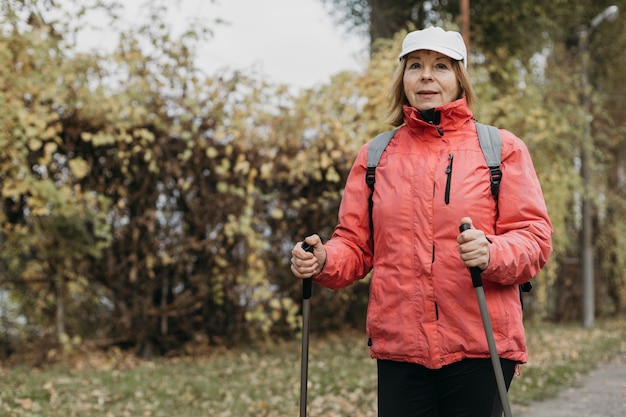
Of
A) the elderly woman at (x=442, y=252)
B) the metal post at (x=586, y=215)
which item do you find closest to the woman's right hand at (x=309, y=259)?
the elderly woman at (x=442, y=252)

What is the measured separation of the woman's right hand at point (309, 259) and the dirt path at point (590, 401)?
3.86 metres

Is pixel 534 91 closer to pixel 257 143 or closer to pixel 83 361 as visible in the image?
pixel 257 143

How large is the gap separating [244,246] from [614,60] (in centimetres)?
1042

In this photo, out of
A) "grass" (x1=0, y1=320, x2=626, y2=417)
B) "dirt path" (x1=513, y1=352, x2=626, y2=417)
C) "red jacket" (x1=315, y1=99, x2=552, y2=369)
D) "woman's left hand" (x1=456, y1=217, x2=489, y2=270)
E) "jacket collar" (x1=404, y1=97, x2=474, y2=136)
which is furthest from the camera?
"dirt path" (x1=513, y1=352, x2=626, y2=417)

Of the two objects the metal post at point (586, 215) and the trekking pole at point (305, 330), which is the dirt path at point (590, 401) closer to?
the trekking pole at point (305, 330)

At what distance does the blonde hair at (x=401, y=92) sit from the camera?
2.64 metres

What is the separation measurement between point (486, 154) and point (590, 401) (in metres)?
4.80

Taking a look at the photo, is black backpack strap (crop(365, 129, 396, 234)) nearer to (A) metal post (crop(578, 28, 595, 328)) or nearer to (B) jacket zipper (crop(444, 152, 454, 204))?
(B) jacket zipper (crop(444, 152, 454, 204))

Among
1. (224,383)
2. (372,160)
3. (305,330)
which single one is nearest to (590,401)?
(224,383)

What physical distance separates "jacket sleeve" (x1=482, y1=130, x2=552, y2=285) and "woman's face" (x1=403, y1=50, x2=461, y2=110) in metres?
0.25

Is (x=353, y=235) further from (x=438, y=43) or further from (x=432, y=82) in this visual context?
(x=438, y=43)

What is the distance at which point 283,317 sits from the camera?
376 inches

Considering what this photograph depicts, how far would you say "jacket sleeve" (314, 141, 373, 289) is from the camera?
8.78 ft

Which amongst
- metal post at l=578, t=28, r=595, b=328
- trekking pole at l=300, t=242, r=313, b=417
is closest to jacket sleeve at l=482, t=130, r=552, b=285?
trekking pole at l=300, t=242, r=313, b=417
